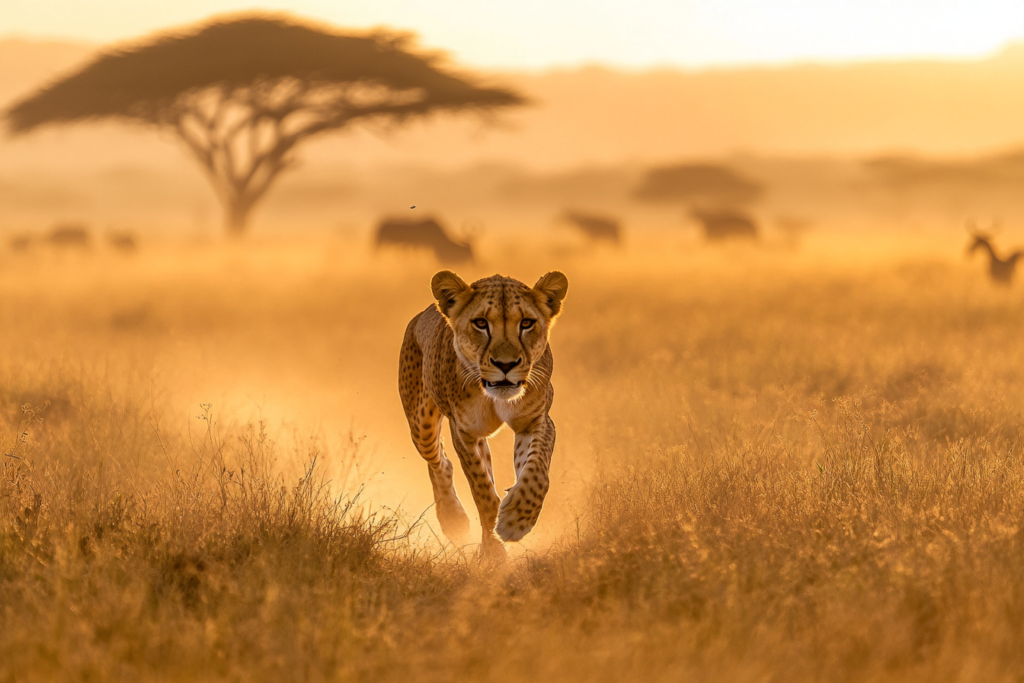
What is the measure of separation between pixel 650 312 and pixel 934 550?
31.8 ft

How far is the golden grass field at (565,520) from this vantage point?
3738mm

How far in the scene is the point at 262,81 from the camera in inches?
1058

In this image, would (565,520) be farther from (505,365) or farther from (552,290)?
(505,365)

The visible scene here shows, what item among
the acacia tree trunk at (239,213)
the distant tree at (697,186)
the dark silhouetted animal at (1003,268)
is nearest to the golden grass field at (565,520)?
the dark silhouetted animal at (1003,268)

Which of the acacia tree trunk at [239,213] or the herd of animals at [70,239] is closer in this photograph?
the herd of animals at [70,239]

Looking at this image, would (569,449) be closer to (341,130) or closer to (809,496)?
(809,496)

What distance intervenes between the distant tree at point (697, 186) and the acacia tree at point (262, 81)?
18.6 meters

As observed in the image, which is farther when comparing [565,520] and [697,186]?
[697,186]

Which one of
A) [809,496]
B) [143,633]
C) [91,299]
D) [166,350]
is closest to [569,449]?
[809,496]

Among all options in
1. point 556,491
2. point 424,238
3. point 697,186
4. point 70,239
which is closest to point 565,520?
point 556,491

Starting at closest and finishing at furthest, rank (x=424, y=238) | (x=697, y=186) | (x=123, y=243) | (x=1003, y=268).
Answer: (x=1003, y=268)
(x=424, y=238)
(x=123, y=243)
(x=697, y=186)

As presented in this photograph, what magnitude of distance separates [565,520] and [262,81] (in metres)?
22.4

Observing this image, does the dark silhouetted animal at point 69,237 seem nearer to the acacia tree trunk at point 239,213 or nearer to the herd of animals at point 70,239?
the herd of animals at point 70,239

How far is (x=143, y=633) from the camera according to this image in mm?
3848
